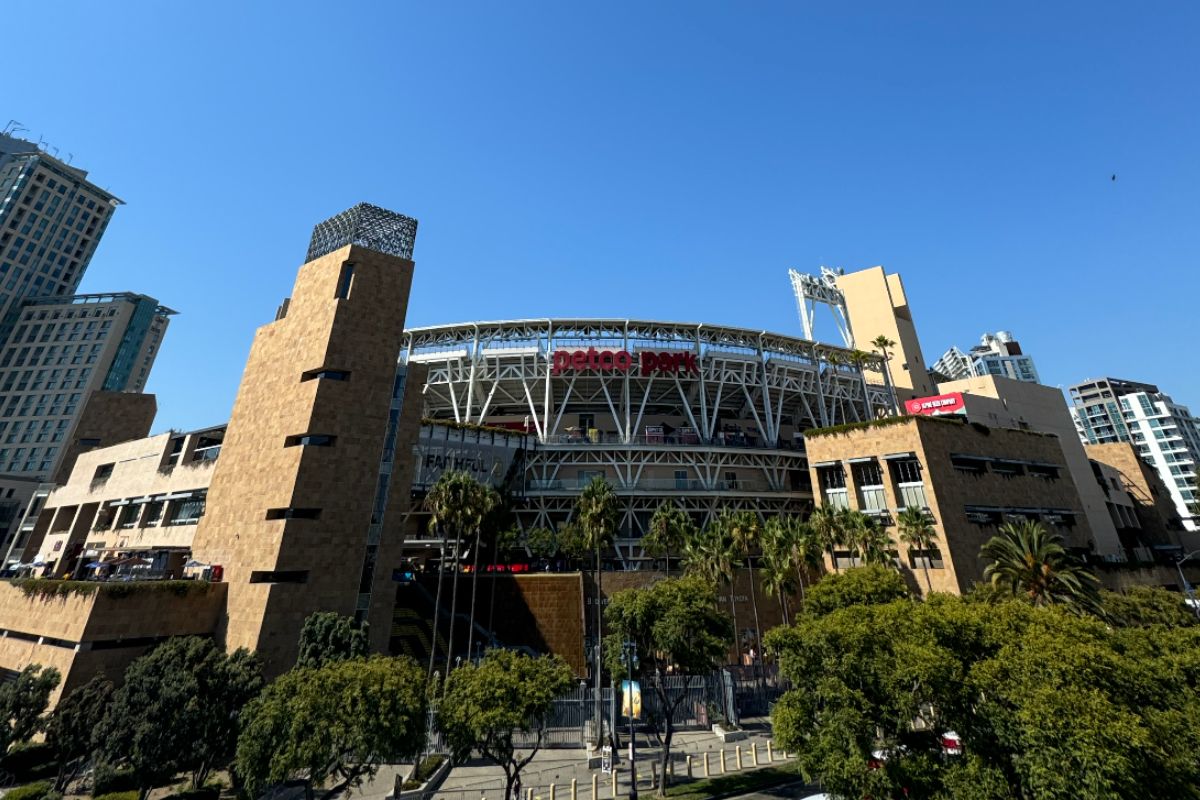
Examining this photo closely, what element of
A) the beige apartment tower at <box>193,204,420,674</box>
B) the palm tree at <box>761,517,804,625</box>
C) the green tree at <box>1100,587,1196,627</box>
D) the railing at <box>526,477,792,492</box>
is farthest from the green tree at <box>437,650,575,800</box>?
the green tree at <box>1100,587,1196,627</box>

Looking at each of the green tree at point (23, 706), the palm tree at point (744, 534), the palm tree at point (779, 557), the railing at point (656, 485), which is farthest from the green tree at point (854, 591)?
the green tree at point (23, 706)

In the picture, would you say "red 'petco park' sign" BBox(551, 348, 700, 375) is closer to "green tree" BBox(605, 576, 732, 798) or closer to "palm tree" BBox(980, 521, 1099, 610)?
"green tree" BBox(605, 576, 732, 798)

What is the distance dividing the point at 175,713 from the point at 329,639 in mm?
9782

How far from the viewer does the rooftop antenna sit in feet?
347

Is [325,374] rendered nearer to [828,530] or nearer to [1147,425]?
[828,530]

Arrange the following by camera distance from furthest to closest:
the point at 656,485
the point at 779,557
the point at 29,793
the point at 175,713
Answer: the point at 656,485 < the point at 779,557 < the point at 175,713 < the point at 29,793

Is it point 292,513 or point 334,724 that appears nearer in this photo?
point 334,724

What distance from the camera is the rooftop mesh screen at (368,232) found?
5319 cm

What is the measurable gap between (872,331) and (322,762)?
362ft

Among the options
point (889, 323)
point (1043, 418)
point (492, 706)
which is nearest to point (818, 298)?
point (889, 323)

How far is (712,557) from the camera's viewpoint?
1901 inches

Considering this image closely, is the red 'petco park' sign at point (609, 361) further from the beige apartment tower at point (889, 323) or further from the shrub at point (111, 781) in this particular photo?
the shrub at point (111, 781)

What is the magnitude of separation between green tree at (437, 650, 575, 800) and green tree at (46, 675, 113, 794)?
784 inches

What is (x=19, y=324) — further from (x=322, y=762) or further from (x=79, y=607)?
(x=322, y=762)
